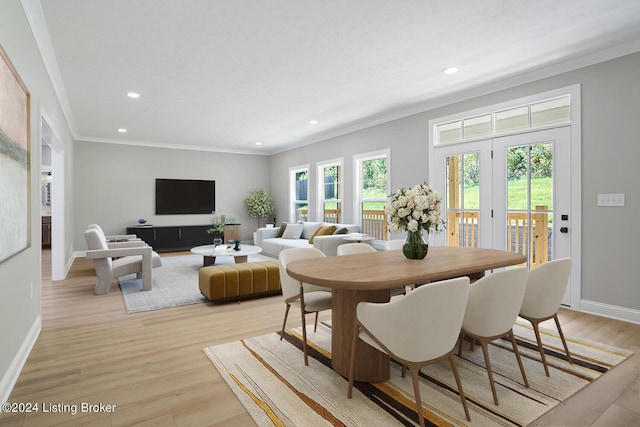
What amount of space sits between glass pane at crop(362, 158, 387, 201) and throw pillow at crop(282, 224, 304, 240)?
1.65 metres

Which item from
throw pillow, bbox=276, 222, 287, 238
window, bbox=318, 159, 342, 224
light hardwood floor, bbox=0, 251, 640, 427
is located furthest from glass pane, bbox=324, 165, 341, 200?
light hardwood floor, bbox=0, 251, 640, 427

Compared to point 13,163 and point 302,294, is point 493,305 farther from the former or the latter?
point 13,163

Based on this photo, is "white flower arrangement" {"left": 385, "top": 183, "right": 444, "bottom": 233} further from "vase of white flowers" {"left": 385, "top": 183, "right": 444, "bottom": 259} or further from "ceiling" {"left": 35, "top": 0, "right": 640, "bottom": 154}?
"ceiling" {"left": 35, "top": 0, "right": 640, "bottom": 154}

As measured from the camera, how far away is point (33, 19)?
2.71 meters

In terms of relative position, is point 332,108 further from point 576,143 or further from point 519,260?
point 519,260

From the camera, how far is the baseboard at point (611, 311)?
3248 mm

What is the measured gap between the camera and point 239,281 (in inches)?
158

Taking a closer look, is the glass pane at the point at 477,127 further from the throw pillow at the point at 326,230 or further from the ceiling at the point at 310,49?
the throw pillow at the point at 326,230

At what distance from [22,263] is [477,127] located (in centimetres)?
474

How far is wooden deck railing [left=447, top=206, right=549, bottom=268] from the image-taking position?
12.8ft

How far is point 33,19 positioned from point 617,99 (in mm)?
4995

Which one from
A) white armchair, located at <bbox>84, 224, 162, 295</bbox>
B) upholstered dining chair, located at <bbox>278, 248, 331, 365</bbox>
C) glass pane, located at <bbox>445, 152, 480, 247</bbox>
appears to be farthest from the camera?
Result: glass pane, located at <bbox>445, 152, 480, 247</bbox>

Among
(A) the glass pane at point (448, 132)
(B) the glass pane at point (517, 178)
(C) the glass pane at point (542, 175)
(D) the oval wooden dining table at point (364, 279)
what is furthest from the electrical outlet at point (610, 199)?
(A) the glass pane at point (448, 132)

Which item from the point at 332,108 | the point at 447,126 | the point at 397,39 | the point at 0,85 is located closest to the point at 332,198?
the point at 332,108
